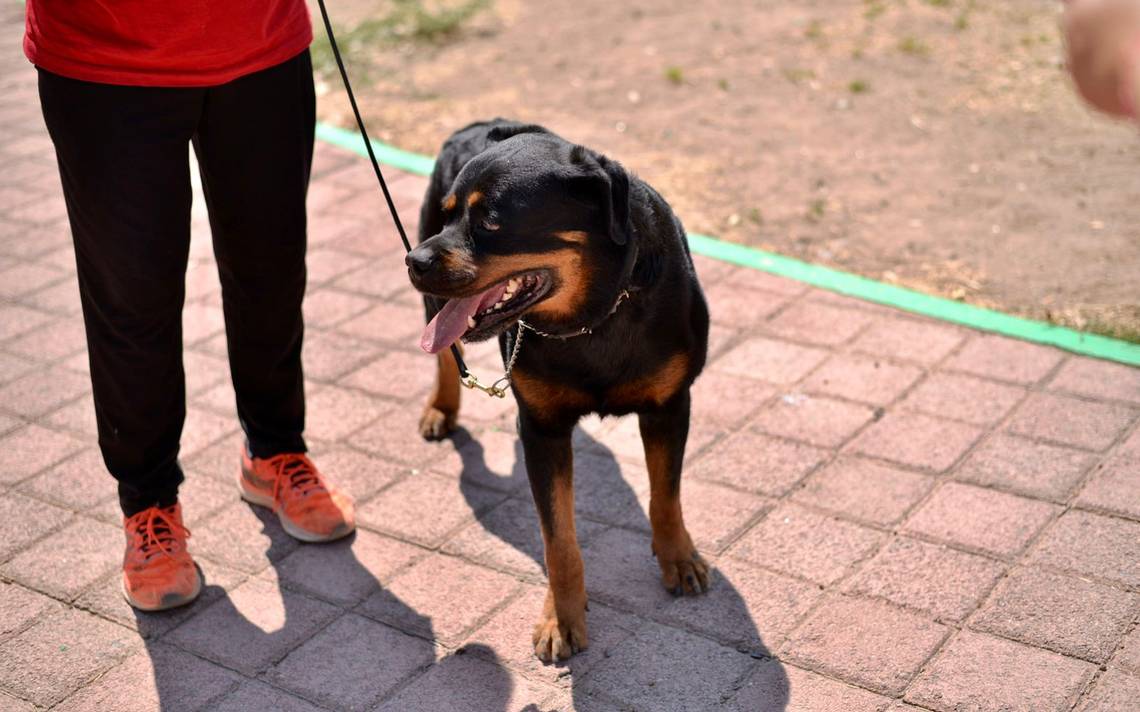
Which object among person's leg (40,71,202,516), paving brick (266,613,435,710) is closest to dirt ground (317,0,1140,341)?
paving brick (266,613,435,710)

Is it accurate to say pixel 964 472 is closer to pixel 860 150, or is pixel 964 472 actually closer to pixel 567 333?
pixel 567 333

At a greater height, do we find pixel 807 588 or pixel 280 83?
pixel 280 83

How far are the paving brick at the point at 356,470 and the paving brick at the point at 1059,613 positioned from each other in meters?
2.01

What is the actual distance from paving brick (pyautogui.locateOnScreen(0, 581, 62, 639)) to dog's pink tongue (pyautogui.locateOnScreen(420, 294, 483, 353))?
1.51m

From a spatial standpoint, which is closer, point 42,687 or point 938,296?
point 42,687

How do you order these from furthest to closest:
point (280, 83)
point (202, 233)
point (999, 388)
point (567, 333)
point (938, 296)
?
point (202, 233) → point (938, 296) → point (999, 388) → point (280, 83) → point (567, 333)

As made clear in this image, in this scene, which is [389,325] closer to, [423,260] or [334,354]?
[334,354]

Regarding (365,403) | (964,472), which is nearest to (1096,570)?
(964,472)

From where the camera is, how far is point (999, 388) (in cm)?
451

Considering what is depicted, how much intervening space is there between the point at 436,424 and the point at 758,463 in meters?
1.18

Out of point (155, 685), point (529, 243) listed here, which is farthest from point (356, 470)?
point (529, 243)

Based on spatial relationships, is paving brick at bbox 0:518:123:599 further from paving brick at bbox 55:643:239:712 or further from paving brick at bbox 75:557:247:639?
paving brick at bbox 55:643:239:712

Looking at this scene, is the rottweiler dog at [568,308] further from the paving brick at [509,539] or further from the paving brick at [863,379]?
the paving brick at [863,379]

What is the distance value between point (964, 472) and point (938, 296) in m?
1.34
